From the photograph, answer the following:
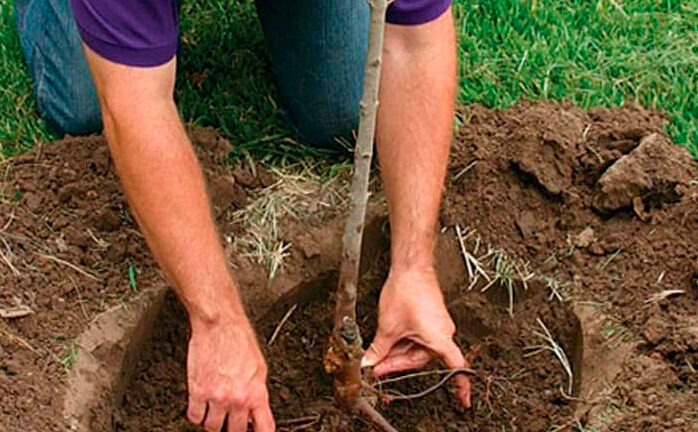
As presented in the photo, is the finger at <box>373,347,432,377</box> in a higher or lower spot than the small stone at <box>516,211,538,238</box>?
lower

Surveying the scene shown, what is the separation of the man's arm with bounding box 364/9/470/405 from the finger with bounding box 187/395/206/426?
0.37 m

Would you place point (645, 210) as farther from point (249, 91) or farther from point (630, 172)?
point (249, 91)

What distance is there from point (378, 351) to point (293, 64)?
0.98m

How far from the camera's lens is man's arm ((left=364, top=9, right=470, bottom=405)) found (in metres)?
2.42

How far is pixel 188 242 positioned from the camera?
7.39ft

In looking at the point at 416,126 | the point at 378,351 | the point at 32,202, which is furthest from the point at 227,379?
the point at 32,202

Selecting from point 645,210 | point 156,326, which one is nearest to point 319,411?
point 156,326

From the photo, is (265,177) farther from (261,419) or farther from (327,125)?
(261,419)

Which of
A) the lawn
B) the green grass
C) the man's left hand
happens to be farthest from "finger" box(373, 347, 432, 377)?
the green grass

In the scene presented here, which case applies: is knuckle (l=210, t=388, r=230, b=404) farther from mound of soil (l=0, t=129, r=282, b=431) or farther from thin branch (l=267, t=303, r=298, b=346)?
thin branch (l=267, t=303, r=298, b=346)

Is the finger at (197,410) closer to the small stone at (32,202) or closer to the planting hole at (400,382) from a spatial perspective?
the planting hole at (400,382)

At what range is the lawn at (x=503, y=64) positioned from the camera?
122 inches

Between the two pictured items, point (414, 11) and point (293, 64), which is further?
point (293, 64)

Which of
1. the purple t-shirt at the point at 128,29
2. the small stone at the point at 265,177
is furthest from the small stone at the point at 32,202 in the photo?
the purple t-shirt at the point at 128,29
